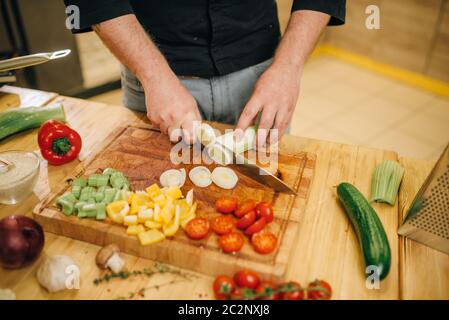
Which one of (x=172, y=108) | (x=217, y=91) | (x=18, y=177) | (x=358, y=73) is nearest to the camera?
(x=18, y=177)

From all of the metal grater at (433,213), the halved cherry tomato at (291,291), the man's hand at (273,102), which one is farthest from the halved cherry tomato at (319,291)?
the man's hand at (273,102)

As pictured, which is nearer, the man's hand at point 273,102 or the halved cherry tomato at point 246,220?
the halved cherry tomato at point 246,220

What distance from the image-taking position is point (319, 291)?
112 cm

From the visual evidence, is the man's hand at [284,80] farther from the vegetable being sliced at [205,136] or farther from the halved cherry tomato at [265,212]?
the halved cherry tomato at [265,212]

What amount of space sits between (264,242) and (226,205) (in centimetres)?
19

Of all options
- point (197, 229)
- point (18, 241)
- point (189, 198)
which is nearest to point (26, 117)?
point (18, 241)

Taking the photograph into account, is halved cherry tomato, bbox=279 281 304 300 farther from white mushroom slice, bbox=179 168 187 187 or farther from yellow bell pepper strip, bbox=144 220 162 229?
white mushroom slice, bbox=179 168 187 187

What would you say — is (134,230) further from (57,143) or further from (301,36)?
(301,36)

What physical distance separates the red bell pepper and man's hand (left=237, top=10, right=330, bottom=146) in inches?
26.3

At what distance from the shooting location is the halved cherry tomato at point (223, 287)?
1097 mm

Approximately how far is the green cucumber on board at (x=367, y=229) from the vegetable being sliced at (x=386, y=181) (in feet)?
0.32

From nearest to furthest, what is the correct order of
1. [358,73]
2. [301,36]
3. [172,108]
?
[172,108] < [301,36] < [358,73]

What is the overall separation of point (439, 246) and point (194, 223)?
0.77 metres

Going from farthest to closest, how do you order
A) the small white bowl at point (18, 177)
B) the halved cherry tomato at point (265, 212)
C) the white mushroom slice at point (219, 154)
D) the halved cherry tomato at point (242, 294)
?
the white mushroom slice at point (219, 154)
the small white bowl at point (18, 177)
the halved cherry tomato at point (265, 212)
the halved cherry tomato at point (242, 294)
